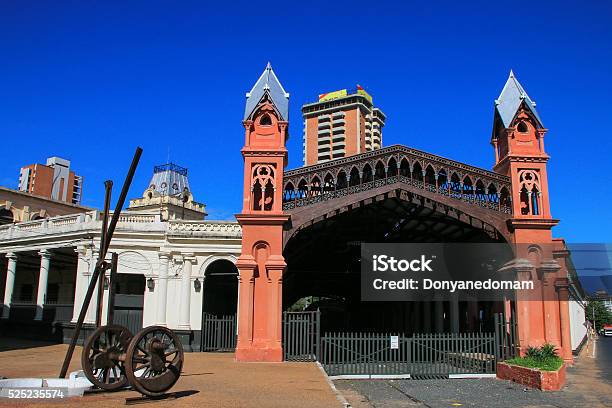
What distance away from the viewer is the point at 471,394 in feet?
49.7

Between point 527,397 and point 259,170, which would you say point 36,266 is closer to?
point 259,170

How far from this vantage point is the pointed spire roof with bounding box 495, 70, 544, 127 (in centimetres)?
2334

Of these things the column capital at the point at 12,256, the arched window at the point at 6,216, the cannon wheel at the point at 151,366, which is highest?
the arched window at the point at 6,216

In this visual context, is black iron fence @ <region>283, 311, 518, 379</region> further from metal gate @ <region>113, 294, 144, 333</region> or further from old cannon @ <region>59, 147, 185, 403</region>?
metal gate @ <region>113, 294, 144, 333</region>

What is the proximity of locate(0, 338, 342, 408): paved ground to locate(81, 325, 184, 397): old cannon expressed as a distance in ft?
1.21

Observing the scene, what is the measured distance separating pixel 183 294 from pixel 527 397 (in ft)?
53.0

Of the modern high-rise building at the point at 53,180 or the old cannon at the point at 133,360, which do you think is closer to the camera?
the old cannon at the point at 133,360

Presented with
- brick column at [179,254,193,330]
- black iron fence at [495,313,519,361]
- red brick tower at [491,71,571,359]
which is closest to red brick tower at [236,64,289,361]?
brick column at [179,254,193,330]

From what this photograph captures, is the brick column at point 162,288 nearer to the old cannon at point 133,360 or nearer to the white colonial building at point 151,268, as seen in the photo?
the white colonial building at point 151,268

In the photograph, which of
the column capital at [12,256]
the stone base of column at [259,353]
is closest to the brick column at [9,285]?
the column capital at [12,256]

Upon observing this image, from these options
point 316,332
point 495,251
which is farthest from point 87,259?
point 495,251

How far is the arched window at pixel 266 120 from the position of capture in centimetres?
2245

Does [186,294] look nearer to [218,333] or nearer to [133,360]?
[218,333]

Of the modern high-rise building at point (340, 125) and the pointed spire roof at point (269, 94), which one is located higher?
the modern high-rise building at point (340, 125)
